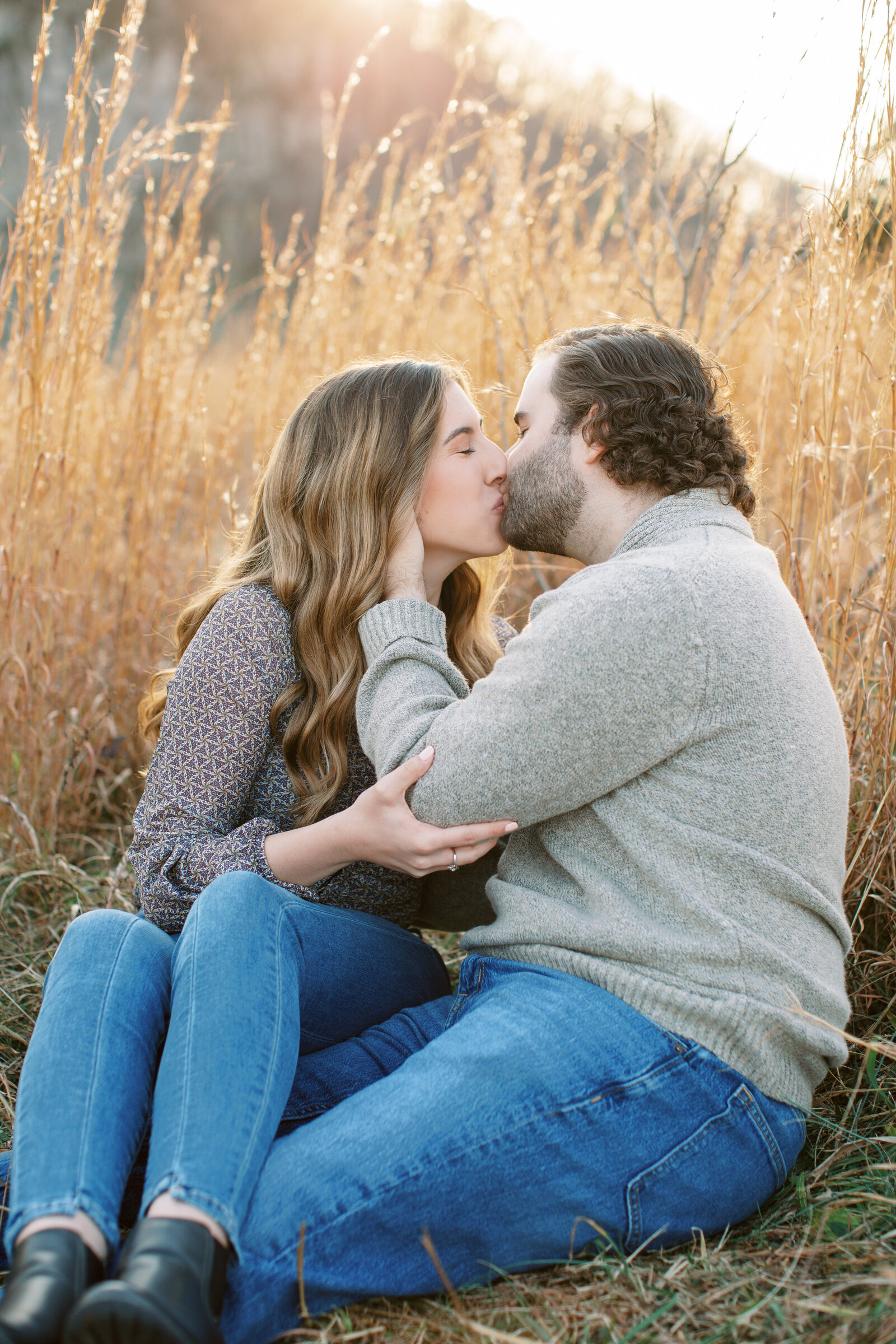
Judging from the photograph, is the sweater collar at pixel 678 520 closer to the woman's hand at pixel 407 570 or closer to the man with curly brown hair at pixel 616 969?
the man with curly brown hair at pixel 616 969

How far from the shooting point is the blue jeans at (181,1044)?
1.06 m

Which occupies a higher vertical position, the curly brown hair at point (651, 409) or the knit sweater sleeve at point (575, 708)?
the curly brown hair at point (651, 409)

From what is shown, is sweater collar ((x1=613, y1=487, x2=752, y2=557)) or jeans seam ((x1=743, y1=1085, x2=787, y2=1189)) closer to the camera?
jeans seam ((x1=743, y1=1085, x2=787, y2=1189))

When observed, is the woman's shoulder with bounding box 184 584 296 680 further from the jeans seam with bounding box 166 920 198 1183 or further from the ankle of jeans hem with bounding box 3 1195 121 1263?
the ankle of jeans hem with bounding box 3 1195 121 1263

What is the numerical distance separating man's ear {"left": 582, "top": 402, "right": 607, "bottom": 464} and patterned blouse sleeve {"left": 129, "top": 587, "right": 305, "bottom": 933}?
0.58 meters

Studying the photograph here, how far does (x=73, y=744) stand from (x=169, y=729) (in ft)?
3.33

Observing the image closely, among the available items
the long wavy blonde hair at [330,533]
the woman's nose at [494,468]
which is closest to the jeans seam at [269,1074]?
the long wavy blonde hair at [330,533]

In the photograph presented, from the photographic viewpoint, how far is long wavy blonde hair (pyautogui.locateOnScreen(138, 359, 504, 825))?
1663 millimetres

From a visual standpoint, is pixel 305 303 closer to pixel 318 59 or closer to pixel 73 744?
pixel 73 744

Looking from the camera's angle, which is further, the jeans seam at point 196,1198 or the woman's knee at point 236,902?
the woman's knee at point 236,902

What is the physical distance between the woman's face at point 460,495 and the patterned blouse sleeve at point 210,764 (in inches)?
13.3

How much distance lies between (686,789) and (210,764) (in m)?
0.76

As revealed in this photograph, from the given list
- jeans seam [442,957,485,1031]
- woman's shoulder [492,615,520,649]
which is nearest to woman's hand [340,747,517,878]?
jeans seam [442,957,485,1031]

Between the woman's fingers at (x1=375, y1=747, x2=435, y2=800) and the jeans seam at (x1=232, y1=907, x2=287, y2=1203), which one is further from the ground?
the woman's fingers at (x1=375, y1=747, x2=435, y2=800)
